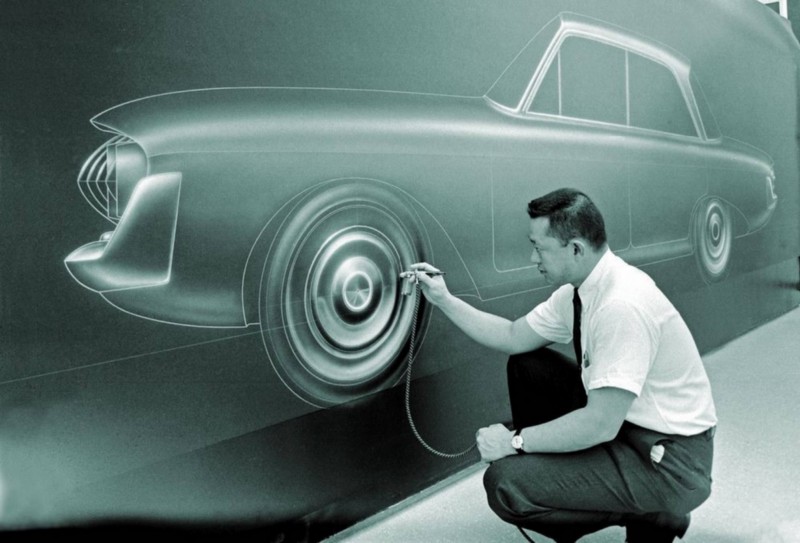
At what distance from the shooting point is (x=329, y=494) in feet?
7.02

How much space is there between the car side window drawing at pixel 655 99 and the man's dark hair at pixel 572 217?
1.99m

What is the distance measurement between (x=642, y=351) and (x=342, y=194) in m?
0.97

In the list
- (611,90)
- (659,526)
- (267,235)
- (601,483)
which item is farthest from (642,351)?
(611,90)

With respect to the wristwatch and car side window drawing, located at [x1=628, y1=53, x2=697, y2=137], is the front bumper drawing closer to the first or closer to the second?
the wristwatch

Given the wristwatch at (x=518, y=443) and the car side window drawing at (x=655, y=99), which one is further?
the car side window drawing at (x=655, y=99)

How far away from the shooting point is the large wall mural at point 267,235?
147cm

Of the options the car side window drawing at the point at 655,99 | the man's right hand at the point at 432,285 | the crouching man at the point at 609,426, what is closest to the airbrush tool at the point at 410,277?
the man's right hand at the point at 432,285

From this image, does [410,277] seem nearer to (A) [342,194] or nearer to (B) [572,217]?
(A) [342,194]

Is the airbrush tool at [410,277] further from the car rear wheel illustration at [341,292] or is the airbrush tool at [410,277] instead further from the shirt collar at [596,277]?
the shirt collar at [596,277]

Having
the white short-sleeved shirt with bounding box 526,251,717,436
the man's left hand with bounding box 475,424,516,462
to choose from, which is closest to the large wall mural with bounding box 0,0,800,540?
the man's left hand with bounding box 475,424,516,462

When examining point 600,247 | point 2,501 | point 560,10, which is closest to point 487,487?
point 600,247

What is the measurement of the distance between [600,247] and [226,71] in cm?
109

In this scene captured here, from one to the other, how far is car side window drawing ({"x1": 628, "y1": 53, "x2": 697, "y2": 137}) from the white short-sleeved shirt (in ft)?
6.68

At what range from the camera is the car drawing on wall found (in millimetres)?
1632
